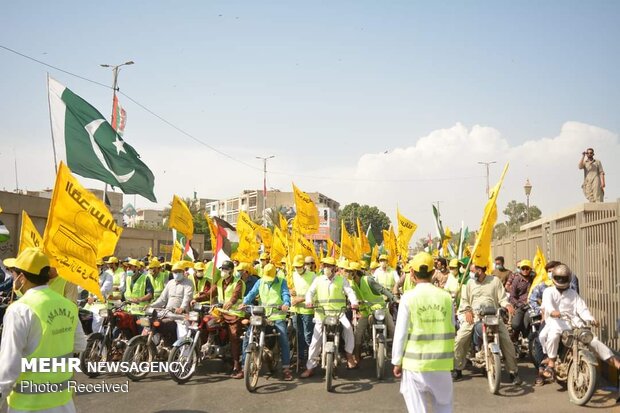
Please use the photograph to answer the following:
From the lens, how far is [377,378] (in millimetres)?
8305

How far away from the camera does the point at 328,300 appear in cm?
872

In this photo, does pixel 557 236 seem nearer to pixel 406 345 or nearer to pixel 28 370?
pixel 406 345

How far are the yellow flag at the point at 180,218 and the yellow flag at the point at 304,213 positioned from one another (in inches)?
121

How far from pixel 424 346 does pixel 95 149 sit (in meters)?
5.77

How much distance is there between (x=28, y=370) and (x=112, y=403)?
13.0 feet

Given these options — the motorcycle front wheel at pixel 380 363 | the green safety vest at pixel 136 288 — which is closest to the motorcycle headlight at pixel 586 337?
the motorcycle front wheel at pixel 380 363

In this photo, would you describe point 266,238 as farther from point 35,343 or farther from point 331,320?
point 35,343

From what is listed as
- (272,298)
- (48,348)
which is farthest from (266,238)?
(48,348)

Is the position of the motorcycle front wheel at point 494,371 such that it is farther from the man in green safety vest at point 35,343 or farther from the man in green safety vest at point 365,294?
the man in green safety vest at point 35,343

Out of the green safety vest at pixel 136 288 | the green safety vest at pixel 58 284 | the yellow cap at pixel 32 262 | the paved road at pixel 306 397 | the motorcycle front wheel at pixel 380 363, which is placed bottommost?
the paved road at pixel 306 397

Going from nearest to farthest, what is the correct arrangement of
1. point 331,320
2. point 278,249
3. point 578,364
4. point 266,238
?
point 578,364
point 331,320
point 278,249
point 266,238

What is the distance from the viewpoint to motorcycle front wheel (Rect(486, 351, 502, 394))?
7.20 m

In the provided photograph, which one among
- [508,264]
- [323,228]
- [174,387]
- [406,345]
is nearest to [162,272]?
[174,387]

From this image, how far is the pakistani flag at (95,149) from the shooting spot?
295 inches
